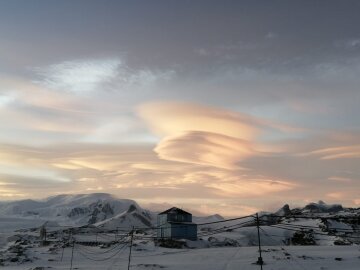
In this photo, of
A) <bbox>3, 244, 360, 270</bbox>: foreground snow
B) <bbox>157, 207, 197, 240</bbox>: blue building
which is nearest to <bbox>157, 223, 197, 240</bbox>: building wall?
<bbox>157, 207, 197, 240</bbox>: blue building

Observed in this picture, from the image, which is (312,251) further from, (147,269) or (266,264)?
(147,269)

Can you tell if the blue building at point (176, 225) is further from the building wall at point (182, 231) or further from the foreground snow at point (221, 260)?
the foreground snow at point (221, 260)

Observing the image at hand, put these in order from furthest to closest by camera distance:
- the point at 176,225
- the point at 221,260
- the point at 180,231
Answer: the point at 176,225
the point at 180,231
the point at 221,260

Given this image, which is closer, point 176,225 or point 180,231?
point 180,231

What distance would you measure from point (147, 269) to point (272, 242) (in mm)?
68395

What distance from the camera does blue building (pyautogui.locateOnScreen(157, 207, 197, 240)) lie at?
346ft

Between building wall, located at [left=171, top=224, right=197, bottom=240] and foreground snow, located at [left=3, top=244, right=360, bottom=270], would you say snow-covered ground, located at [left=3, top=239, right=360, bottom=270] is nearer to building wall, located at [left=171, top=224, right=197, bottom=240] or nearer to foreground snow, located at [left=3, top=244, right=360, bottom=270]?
foreground snow, located at [left=3, top=244, right=360, bottom=270]

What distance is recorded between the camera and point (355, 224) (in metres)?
119

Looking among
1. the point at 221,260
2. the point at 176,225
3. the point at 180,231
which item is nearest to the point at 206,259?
the point at 221,260

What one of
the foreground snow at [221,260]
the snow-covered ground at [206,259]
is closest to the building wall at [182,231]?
the snow-covered ground at [206,259]

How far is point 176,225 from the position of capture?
348 ft

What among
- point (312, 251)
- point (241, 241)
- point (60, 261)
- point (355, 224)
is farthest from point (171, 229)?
point (355, 224)

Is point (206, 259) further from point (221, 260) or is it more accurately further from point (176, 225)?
point (176, 225)

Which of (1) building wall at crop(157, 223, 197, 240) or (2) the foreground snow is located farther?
(1) building wall at crop(157, 223, 197, 240)
